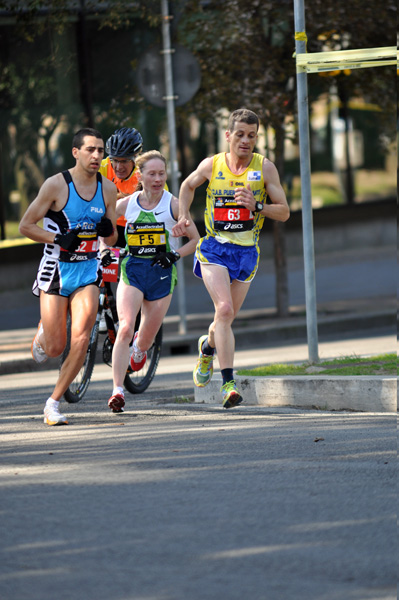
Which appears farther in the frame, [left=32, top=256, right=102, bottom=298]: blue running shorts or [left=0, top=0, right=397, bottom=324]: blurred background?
[left=0, top=0, right=397, bottom=324]: blurred background

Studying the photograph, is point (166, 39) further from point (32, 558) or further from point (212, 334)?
point (32, 558)

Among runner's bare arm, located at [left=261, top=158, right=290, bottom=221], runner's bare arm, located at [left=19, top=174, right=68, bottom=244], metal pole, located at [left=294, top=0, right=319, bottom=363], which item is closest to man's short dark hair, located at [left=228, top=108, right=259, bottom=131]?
runner's bare arm, located at [left=261, top=158, right=290, bottom=221]

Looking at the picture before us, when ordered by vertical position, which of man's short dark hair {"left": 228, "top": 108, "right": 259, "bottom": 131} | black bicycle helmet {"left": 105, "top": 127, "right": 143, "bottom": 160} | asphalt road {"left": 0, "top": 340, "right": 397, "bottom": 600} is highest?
man's short dark hair {"left": 228, "top": 108, "right": 259, "bottom": 131}

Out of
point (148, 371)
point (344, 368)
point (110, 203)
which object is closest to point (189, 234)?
point (110, 203)

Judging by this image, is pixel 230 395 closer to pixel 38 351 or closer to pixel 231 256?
pixel 231 256

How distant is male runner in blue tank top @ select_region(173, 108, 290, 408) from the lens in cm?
821

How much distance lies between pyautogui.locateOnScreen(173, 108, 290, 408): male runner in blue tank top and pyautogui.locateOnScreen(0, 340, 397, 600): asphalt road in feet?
2.17

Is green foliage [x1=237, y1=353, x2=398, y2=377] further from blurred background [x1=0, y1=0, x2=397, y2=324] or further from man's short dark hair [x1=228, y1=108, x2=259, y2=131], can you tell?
blurred background [x1=0, y1=0, x2=397, y2=324]

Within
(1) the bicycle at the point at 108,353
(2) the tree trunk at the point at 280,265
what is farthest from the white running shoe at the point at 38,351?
(2) the tree trunk at the point at 280,265

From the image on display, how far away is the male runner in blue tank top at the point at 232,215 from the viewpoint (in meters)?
8.21

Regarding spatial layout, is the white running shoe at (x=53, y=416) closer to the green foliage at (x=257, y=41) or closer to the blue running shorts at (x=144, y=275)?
the blue running shorts at (x=144, y=275)

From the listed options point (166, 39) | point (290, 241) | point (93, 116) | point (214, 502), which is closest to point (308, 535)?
point (214, 502)

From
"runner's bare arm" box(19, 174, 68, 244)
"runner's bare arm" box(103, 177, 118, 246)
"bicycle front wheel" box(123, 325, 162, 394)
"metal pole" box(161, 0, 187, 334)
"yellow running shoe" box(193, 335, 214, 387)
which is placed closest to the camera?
"runner's bare arm" box(19, 174, 68, 244)

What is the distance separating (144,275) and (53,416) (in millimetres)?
1315
